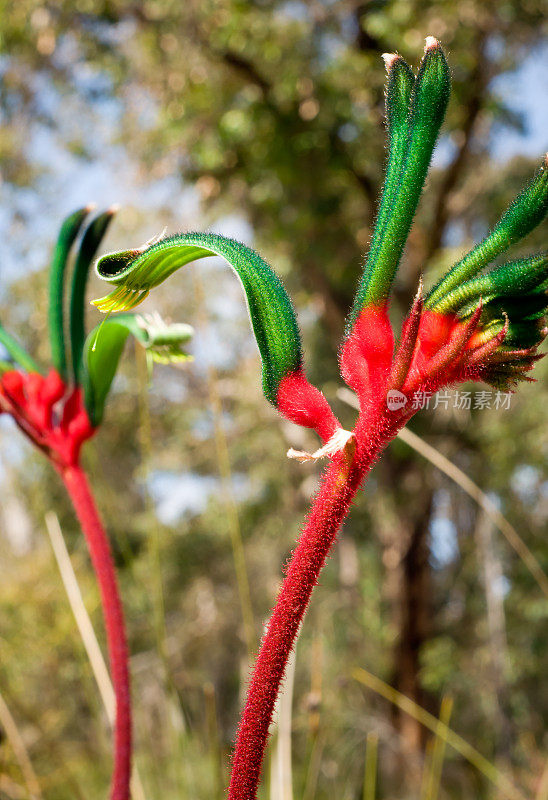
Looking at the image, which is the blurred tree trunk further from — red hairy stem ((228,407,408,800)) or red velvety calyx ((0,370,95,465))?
red hairy stem ((228,407,408,800))

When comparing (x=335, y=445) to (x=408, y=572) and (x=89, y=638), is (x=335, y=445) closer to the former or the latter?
(x=89, y=638)

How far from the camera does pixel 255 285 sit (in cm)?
32

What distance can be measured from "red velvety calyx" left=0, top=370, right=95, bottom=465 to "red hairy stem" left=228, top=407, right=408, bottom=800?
0.24 metres

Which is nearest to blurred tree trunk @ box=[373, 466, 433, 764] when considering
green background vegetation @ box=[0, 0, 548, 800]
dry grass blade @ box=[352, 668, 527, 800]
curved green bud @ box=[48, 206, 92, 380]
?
green background vegetation @ box=[0, 0, 548, 800]

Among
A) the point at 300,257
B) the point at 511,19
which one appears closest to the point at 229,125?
the point at 300,257

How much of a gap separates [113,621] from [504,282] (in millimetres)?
320

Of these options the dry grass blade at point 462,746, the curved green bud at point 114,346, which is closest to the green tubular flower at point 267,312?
the curved green bud at point 114,346

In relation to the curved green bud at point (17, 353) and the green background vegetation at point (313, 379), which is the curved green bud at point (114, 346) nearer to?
the curved green bud at point (17, 353)

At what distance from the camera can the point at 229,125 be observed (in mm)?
2875

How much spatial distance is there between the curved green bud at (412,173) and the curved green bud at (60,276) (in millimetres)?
284

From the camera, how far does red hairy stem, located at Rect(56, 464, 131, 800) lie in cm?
44

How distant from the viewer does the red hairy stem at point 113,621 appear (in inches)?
17.4

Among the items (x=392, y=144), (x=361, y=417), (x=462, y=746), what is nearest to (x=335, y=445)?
(x=361, y=417)

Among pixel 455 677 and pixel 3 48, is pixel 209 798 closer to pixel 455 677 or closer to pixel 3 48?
pixel 455 677
